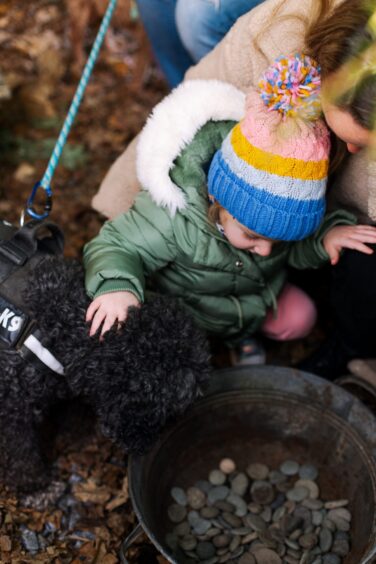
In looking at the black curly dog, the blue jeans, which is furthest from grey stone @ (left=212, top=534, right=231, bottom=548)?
the blue jeans

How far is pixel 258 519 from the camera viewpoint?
5.44ft

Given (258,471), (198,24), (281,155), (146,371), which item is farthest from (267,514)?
(198,24)

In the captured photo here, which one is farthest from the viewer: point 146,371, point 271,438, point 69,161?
point 69,161

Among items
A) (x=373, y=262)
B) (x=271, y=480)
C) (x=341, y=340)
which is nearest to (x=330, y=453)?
(x=271, y=480)

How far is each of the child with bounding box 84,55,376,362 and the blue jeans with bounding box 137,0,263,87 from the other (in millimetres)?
335

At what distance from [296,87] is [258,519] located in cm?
104

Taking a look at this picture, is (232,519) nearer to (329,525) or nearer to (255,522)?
(255,522)

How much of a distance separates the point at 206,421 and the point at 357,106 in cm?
91

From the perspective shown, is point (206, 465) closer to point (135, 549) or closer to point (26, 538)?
point (135, 549)

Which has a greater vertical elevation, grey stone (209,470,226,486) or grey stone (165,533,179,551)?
grey stone (165,533,179,551)

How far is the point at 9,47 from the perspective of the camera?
Answer: 2904mm

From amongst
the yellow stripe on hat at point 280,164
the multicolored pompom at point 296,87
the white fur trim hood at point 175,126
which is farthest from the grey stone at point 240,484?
the multicolored pompom at point 296,87

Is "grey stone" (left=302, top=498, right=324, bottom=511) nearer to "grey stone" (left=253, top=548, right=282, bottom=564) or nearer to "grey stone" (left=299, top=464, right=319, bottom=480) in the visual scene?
"grey stone" (left=299, top=464, right=319, bottom=480)

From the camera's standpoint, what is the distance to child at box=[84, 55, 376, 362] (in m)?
1.35
